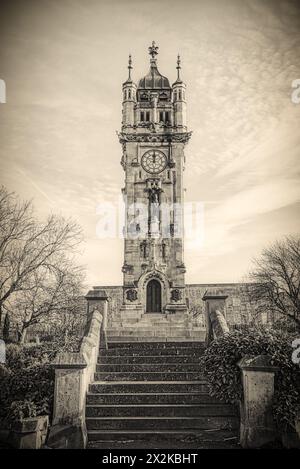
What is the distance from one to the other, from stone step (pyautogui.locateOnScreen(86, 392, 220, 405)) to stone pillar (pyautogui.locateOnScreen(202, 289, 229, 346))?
196cm

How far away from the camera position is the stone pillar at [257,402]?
23.9 ft

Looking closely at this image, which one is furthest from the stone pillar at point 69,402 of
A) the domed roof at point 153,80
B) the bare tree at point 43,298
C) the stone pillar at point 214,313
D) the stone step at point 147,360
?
the domed roof at point 153,80

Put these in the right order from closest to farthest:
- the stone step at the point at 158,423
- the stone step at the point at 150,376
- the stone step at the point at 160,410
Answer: the stone step at the point at 158,423, the stone step at the point at 160,410, the stone step at the point at 150,376

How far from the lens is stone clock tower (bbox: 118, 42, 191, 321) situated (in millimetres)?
28234

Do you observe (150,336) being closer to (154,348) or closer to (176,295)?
(154,348)

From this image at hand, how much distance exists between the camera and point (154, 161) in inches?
1193

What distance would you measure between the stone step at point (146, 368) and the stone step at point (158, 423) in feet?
6.08

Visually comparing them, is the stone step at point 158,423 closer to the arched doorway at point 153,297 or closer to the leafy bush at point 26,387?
the leafy bush at point 26,387

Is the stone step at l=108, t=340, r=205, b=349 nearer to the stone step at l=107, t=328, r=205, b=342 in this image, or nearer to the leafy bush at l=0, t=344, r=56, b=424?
the stone step at l=107, t=328, r=205, b=342

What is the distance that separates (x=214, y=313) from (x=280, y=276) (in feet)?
62.6

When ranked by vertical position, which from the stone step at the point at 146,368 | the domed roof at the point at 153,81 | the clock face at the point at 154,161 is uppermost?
the domed roof at the point at 153,81

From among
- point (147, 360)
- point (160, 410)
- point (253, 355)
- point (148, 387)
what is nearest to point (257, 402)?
point (253, 355)
